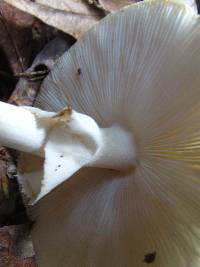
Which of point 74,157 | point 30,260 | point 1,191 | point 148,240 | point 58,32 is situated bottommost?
point 30,260

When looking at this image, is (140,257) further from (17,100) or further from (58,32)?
(58,32)

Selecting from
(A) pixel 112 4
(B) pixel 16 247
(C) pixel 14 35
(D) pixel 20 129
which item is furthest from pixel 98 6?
(B) pixel 16 247

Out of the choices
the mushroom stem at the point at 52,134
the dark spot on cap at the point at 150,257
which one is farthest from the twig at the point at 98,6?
the dark spot on cap at the point at 150,257

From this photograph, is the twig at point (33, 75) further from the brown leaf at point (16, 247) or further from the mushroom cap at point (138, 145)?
the brown leaf at point (16, 247)

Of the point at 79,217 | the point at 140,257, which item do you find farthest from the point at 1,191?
the point at 140,257

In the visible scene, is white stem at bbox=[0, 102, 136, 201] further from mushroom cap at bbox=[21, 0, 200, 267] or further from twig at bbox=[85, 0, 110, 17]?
twig at bbox=[85, 0, 110, 17]

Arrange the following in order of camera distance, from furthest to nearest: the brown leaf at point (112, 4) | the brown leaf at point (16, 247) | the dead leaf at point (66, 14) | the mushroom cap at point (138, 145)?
1. the brown leaf at point (112, 4)
2. the dead leaf at point (66, 14)
3. the brown leaf at point (16, 247)
4. the mushroom cap at point (138, 145)

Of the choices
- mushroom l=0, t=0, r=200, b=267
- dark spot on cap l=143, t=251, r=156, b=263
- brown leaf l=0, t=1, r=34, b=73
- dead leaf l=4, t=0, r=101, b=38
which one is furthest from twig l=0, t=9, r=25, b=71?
dark spot on cap l=143, t=251, r=156, b=263
